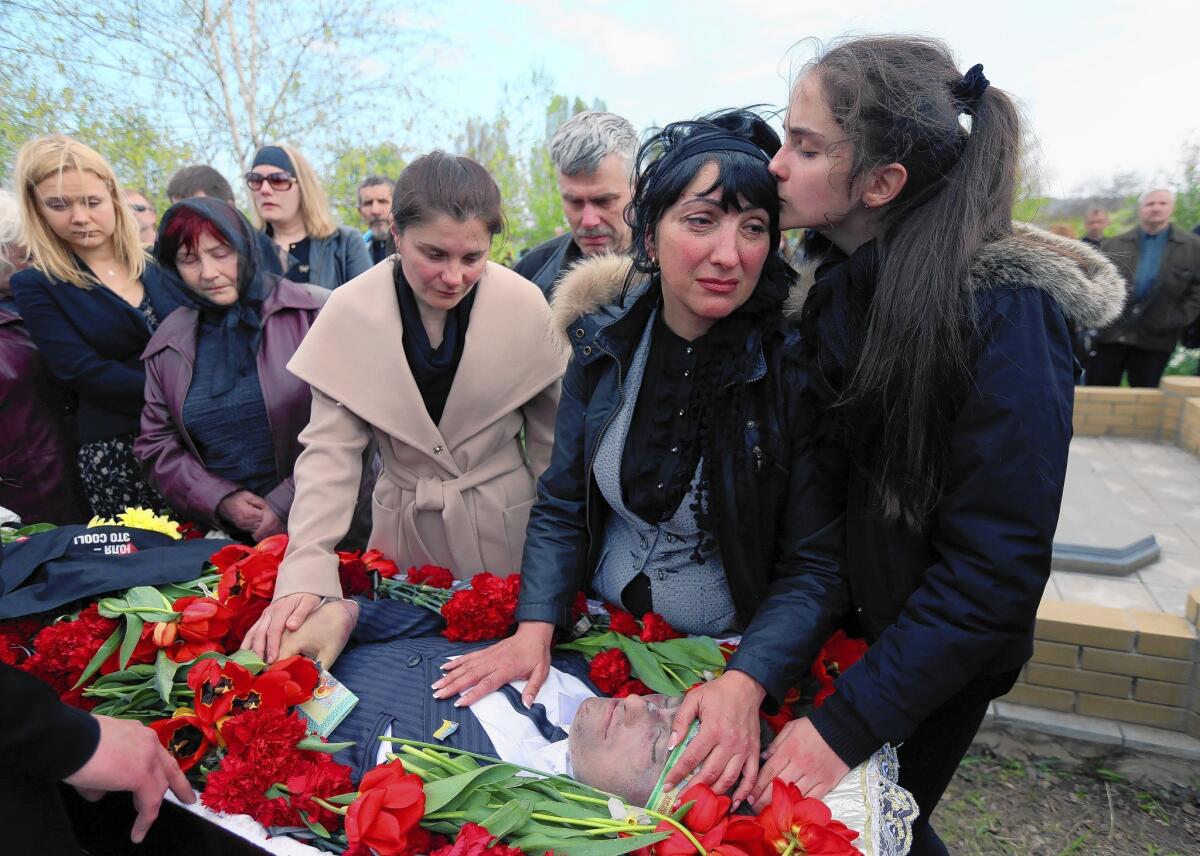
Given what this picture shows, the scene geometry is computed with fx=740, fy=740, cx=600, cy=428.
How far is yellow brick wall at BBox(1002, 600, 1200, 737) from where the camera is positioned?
2.68 metres

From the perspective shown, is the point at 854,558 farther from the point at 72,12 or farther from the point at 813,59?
the point at 72,12

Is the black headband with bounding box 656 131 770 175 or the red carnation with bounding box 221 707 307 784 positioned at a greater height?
the black headband with bounding box 656 131 770 175

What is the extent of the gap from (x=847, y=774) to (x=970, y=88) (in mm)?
1265

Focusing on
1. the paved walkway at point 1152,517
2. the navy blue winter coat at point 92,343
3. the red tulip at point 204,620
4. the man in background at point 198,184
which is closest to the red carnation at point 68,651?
the red tulip at point 204,620

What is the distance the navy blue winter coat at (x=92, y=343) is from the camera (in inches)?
107

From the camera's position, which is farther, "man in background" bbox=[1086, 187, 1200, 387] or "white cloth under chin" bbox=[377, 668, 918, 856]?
"man in background" bbox=[1086, 187, 1200, 387]

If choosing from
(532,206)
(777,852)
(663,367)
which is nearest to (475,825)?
(777,852)

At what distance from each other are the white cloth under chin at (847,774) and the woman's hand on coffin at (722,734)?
0.15m

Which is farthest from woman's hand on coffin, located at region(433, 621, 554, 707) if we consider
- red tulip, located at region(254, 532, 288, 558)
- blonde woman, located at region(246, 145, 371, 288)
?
blonde woman, located at region(246, 145, 371, 288)

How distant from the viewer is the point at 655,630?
167 centimetres

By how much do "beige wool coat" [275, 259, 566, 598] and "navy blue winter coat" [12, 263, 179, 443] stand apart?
1102 mm

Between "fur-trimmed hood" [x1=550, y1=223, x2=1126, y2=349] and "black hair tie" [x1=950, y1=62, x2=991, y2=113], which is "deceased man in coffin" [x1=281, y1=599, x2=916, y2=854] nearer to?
"fur-trimmed hood" [x1=550, y1=223, x2=1126, y2=349]

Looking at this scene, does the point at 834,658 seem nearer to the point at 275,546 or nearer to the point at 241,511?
the point at 275,546

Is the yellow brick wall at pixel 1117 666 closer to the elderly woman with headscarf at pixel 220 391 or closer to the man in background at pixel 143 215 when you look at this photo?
the elderly woman with headscarf at pixel 220 391
